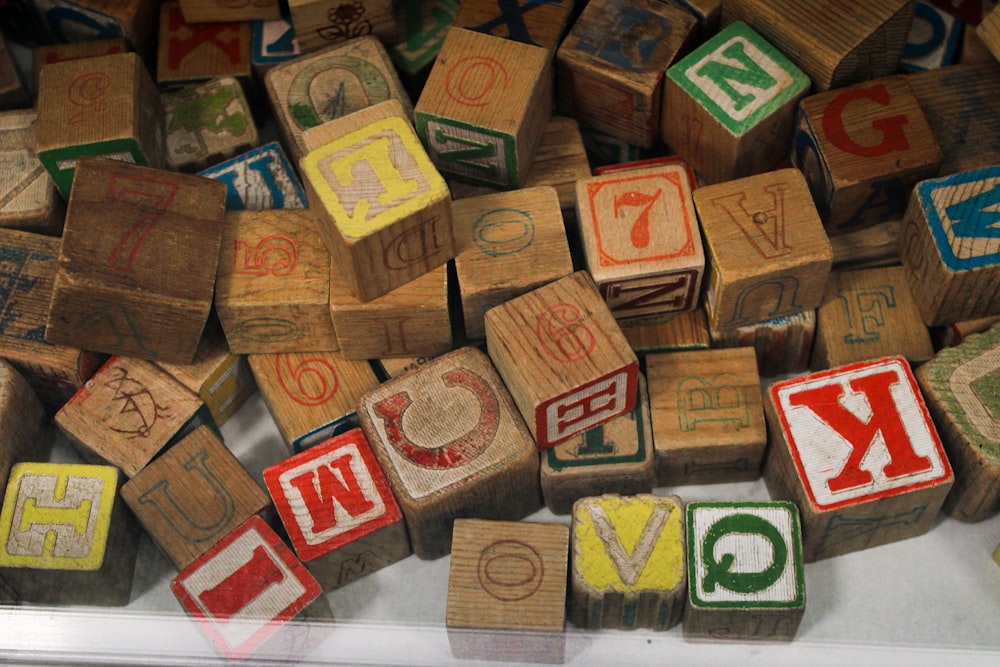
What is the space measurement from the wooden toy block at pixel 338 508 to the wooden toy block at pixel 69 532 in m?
0.25

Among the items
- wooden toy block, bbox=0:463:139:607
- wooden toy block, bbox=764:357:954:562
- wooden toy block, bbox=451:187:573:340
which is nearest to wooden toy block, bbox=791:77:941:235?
wooden toy block, bbox=764:357:954:562

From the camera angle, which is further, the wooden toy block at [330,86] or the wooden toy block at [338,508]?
the wooden toy block at [330,86]

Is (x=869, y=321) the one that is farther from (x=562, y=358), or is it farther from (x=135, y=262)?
(x=135, y=262)

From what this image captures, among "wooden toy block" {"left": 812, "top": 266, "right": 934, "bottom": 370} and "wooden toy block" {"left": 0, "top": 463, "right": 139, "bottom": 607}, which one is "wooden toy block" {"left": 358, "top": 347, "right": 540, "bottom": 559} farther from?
"wooden toy block" {"left": 812, "top": 266, "right": 934, "bottom": 370}

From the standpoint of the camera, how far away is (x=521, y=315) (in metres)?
1.88

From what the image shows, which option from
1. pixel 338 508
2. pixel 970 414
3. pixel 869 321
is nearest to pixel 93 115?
pixel 338 508

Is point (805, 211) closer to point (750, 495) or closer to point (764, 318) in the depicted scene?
point (764, 318)

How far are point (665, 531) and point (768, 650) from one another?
0.92 feet

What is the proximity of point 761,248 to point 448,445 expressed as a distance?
23.5 inches

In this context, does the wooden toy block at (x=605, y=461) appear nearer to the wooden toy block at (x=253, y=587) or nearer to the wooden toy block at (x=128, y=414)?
→ the wooden toy block at (x=253, y=587)

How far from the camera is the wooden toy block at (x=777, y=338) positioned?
6.57ft

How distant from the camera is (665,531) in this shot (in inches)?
71.6

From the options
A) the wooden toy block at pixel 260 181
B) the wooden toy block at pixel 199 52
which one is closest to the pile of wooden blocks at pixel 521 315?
the wooden toy block at pixel 260 181

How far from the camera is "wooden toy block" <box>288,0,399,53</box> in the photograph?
7.01 feet
